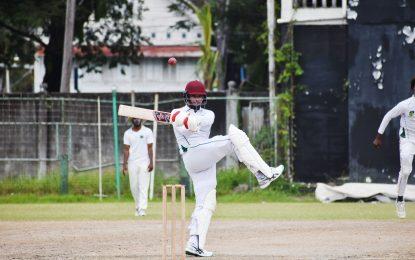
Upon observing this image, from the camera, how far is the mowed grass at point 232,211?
21500 millimetres

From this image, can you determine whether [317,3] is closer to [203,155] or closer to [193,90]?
[193,90]

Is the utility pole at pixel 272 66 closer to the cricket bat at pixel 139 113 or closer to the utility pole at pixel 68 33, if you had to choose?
the utility pole at pixel 68 33

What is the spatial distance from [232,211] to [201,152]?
29.3ft

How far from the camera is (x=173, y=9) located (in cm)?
5381

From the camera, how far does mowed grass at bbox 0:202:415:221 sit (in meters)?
21.5

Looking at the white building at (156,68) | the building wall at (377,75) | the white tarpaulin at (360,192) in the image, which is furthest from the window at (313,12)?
the white building at (156,68)

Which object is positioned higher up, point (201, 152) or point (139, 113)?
point (139, 113)

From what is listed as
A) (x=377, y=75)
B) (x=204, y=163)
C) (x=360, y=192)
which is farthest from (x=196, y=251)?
(x=377, y=75)

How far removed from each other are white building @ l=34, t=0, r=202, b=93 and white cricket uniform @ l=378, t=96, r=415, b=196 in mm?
43740

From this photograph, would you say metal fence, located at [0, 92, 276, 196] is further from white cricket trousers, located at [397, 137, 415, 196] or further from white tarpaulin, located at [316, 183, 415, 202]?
white cricket trousers, located at [397, 137, 415, 196]

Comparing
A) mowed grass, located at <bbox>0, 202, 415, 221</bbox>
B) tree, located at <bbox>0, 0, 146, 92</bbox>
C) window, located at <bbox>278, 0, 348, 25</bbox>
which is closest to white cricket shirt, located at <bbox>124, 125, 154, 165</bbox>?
mowed grass, located at <bbox>0, 202, 415, 221</bbox>

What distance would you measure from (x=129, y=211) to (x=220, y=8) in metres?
25.8

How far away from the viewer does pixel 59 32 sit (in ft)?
128

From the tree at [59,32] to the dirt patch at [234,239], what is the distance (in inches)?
631
